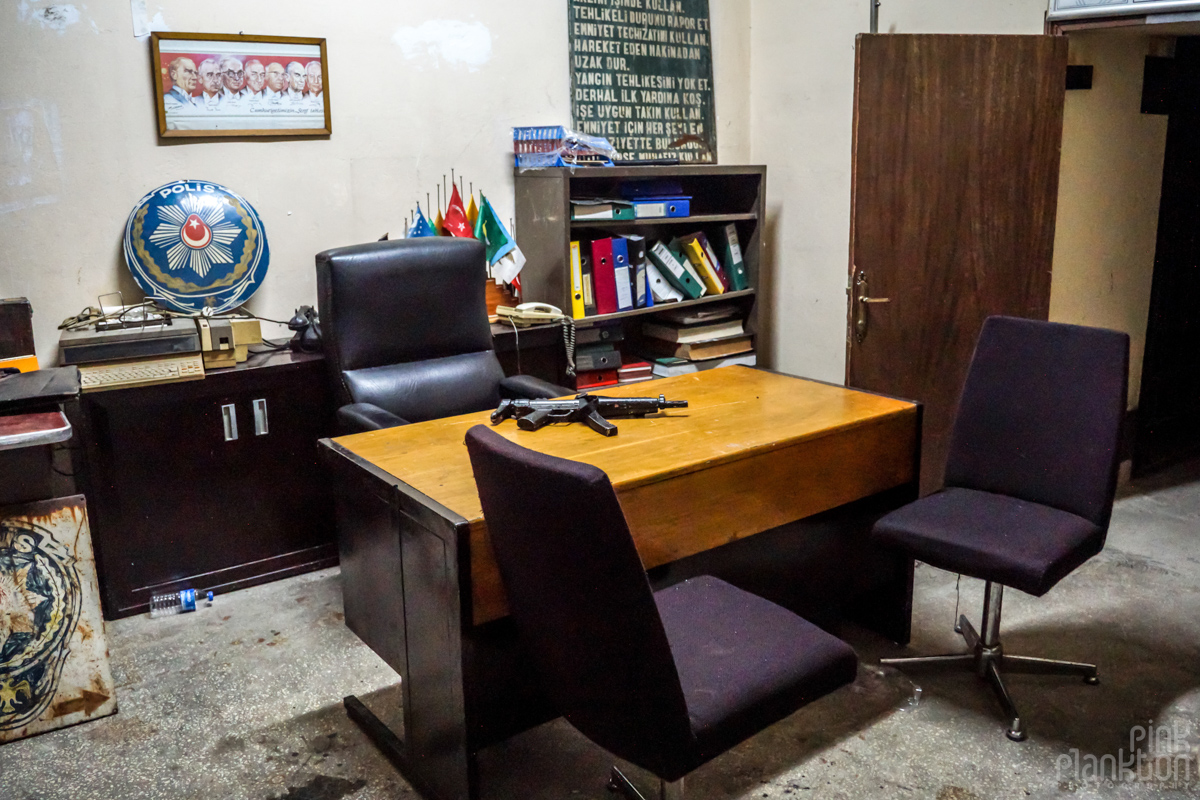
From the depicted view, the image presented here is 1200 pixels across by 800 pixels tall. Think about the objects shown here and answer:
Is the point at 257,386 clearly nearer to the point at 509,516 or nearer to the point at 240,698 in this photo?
the point at 240,698

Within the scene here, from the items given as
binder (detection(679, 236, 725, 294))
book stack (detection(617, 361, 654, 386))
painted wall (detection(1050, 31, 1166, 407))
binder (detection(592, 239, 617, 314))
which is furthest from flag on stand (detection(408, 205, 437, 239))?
painted wall (detection(1050, 31, 1166, 407))

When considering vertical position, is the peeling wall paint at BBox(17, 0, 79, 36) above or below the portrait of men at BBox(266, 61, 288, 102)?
above

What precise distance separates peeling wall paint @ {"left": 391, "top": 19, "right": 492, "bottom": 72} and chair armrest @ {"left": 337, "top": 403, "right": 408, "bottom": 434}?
1.53 m

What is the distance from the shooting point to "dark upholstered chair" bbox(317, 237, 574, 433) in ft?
9.42

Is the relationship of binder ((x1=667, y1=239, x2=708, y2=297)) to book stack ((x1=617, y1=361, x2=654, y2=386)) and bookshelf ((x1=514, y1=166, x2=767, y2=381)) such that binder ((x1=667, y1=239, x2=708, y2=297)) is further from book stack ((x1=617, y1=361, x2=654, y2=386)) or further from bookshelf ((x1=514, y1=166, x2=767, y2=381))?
book stack ((x1=617, y1=361, x2=654, y2=386))

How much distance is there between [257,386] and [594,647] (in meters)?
1.98

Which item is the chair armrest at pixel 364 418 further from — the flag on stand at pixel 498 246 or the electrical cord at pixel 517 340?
the flag on stand at pixel 498 246

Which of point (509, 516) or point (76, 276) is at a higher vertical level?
point (76, 276)

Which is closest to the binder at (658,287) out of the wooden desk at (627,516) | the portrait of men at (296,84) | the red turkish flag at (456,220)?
the red turkish flag at (456,220)

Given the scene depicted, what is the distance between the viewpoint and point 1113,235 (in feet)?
13.0

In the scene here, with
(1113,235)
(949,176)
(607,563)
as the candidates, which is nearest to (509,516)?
(607,563)

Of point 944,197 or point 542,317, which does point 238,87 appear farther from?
point 944,197

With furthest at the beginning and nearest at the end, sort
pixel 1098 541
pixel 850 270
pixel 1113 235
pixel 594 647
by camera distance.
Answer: pixel 1113 235 → pixel 850 270 → pixel 1098 541 → pixel 594 647

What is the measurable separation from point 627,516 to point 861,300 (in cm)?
183
